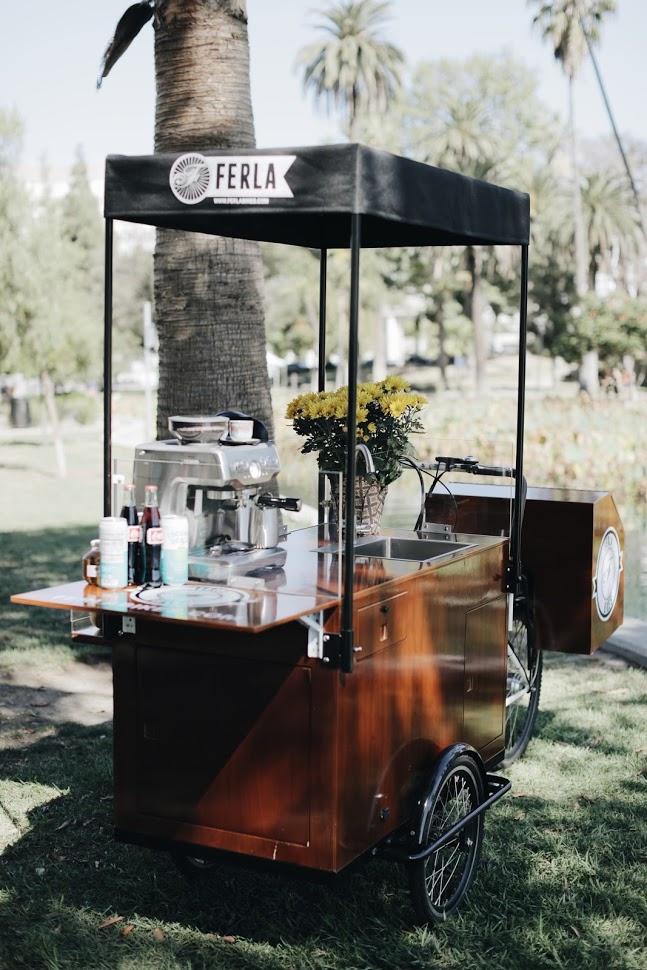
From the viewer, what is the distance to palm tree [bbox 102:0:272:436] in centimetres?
610

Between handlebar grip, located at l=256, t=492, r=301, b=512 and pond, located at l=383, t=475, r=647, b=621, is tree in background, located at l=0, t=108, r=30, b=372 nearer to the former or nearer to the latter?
pond, located at l=383, t=475, r=647, b=621

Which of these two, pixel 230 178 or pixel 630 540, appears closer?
pixel 230 178

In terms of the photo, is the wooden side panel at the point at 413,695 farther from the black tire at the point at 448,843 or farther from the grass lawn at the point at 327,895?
the grass lawn at the point at 327,895

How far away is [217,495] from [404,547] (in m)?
0.93

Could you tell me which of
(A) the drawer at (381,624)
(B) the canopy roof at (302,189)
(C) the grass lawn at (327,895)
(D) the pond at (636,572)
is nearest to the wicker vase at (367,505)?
(A) the drawer at (381,624)

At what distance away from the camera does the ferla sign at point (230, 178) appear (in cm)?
328

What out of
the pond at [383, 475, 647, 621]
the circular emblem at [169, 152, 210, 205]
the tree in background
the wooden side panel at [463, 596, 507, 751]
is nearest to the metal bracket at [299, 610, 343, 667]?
the wooden side panel at [463, 596, 507, 751]

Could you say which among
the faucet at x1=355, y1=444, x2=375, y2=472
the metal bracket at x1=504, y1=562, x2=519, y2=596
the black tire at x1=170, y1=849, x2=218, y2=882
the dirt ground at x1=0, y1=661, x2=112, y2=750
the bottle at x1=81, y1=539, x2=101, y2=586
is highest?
the faucet at x1=355, y1=444, x2=375, y2=472

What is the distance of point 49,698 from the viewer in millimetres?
6203

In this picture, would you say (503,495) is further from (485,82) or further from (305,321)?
(485,82)

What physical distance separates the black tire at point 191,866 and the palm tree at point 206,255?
2820mm

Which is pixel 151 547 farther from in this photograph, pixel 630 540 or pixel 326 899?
pixel 630 540

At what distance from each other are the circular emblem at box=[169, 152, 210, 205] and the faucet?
1.06 meters

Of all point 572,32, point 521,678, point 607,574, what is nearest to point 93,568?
point 521,678
